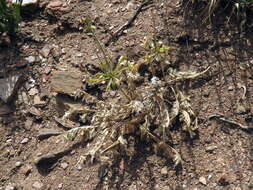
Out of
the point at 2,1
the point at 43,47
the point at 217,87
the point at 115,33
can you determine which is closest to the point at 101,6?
the point at 115,33

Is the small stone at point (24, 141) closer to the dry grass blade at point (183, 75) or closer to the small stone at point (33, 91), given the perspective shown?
the small stone at point (33, 91)

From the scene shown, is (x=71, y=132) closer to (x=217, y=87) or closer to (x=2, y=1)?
(x=217, y=87)

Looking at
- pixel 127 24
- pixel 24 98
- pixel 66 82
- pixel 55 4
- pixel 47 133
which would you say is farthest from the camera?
pixel 55 4

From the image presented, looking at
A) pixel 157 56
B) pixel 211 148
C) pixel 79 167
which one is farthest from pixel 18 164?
pixel 211 148

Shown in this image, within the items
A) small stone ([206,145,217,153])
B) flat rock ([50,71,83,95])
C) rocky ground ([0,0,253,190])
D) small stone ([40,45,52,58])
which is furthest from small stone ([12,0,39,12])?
small stone ([206,145,217,153])

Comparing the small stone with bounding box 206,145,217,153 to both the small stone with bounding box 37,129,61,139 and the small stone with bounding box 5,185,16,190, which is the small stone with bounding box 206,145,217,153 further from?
the small stone with bounding box 5,185,16,190

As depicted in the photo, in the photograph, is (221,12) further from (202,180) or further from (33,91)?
(33,91)

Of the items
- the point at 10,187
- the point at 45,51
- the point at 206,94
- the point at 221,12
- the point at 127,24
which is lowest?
the point at 10,187

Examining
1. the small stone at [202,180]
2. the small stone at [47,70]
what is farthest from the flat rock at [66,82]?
the small stone at [202,180]
